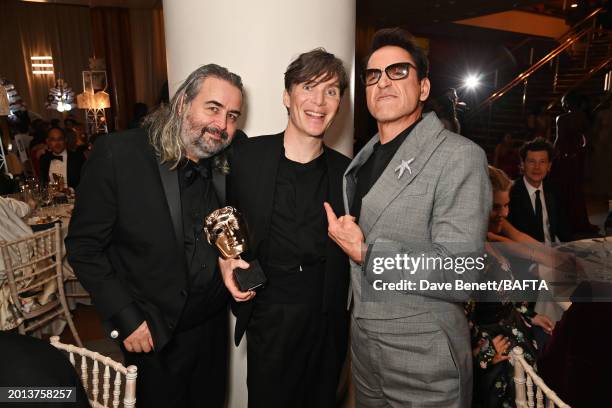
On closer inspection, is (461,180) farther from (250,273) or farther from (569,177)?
(569,177)

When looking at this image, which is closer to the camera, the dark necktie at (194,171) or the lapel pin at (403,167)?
the lapel pin at (403,167)

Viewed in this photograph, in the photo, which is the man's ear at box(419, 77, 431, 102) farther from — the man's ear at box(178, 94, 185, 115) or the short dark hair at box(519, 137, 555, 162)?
the short dark hair at box(519, 137, 555, 162)

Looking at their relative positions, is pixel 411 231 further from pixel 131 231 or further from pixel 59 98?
pixel 59 98

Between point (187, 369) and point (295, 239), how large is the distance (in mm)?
702

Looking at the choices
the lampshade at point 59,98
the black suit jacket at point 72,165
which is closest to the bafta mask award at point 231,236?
the black suit jacket at point 72,165

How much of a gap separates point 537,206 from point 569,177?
3250mm

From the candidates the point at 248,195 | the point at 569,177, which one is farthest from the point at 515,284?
the point at 569,177

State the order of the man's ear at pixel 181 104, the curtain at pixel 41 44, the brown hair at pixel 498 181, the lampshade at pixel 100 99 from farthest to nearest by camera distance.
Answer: the curtain at pixel 41 44, the lampshade at pixel 100 99, the brown hair at pixel 498 181, the man's ear at pixel 181 104

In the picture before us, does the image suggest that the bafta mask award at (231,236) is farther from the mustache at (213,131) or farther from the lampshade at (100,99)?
the lampshade at (100,99)

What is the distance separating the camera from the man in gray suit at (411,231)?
4.63 feet

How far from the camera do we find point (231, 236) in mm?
1628

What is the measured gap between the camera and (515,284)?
257 cm

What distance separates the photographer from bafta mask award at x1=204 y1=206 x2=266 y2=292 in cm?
162

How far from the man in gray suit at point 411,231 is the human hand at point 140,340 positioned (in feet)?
2.57
